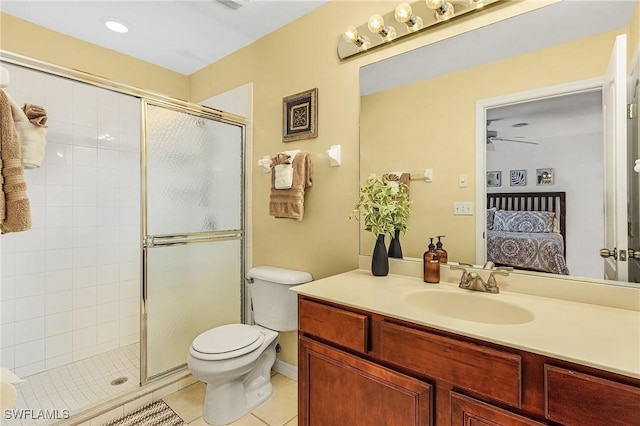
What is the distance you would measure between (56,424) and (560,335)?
2247 mm

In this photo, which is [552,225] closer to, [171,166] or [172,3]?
[171,166]

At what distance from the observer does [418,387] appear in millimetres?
1026

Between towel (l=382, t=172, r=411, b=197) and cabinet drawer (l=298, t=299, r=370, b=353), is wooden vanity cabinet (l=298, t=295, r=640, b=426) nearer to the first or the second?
cabinet drawer (l=298, t=299, r=370, b=353)

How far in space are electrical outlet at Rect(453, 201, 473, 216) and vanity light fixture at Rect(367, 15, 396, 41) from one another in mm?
938

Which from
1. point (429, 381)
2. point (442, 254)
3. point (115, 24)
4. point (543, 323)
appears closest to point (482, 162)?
point (442, 254)

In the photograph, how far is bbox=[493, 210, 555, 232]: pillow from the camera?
1.26 metres

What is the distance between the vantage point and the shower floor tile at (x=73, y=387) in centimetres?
173

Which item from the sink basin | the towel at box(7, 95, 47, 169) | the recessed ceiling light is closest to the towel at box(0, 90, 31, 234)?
the towel at box(7, 95, 47, 169)

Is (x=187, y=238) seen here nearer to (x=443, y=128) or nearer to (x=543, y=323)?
(x=443, y=128)

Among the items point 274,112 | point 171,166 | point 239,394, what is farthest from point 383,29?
point 239,394

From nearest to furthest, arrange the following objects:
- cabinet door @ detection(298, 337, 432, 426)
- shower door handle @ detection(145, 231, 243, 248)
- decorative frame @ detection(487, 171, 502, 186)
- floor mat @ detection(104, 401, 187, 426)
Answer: cabinet door @ detection(298, 337, 432, 426)
decorative frame @ detection(487, 171, 502, 186)
floor mat @ detection(104, 401, 187, 426)
shower door handle @ detection(145, 231, 243, 248)

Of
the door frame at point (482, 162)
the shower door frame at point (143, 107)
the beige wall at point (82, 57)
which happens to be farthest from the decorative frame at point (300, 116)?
the beige wall at point (82, 57)

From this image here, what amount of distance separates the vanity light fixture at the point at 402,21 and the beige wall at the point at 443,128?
0.88ft

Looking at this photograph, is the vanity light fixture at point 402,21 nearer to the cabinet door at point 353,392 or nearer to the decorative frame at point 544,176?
the decorative frame at point 544,176
